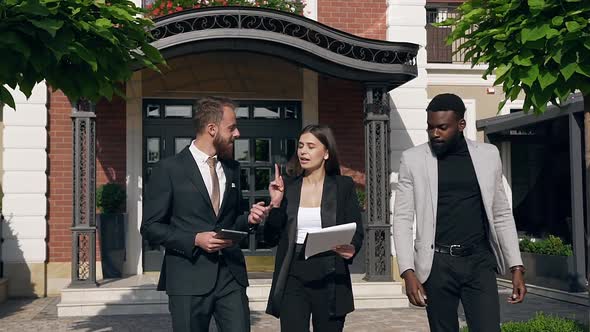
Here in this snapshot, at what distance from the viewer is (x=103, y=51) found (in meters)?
6.01

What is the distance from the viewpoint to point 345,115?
13.5 metres

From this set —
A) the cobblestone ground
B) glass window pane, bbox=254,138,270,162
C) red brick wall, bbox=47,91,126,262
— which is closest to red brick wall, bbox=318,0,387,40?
glass window pane, bbox=254,138,270,162

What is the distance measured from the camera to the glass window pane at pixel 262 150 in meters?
13.4

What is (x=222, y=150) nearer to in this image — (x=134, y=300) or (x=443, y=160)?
(x=443, y=160)

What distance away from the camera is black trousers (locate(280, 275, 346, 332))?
191 inches

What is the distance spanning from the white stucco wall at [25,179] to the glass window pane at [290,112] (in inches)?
161

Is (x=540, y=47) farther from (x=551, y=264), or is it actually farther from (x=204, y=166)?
(x=551, y=264)

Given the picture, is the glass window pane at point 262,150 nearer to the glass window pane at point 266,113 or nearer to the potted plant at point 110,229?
the glass window pane at point 266,113

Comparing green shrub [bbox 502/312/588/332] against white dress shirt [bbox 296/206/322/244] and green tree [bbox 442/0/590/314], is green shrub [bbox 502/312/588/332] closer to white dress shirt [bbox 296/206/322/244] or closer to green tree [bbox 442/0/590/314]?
green tree [bbox 442/0/590/314]

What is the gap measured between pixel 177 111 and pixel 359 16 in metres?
3.65

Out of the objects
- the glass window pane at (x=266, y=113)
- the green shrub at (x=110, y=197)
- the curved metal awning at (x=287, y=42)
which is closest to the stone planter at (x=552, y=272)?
the curved metal awning at (x=287, y=42)

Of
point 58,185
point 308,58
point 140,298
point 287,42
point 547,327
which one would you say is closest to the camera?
point 547,327

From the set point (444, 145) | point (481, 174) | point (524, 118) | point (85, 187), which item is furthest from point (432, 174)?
point (524, 118)

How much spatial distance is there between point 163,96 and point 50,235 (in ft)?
9.83
